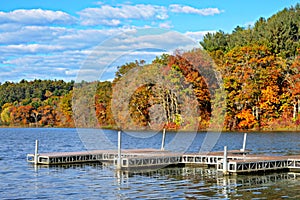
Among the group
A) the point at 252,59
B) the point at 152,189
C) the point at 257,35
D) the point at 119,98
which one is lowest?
the point at 152,189

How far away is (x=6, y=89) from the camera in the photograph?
13388cm

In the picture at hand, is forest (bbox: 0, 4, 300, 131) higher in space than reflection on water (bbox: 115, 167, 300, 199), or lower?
higher

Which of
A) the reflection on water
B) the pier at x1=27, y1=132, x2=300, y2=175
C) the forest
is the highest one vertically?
the forest

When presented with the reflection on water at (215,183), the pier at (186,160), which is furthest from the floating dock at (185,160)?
the reflection on water at (215,183)

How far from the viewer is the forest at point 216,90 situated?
1943 inches

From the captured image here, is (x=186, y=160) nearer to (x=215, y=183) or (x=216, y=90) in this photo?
(x=215, y=183)

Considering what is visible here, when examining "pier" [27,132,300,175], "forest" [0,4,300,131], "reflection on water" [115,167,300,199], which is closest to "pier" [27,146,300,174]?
"pier" [27,132,300,175]

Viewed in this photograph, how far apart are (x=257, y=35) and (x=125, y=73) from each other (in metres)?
31.3

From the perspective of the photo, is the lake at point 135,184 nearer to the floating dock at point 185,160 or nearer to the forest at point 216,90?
the floating dock at point 185,160

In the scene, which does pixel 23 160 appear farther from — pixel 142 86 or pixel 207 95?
pixel 207 95

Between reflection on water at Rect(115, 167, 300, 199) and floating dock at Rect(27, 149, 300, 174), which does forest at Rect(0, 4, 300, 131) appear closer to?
floating dock at Rect(27, 149, 300, 174)

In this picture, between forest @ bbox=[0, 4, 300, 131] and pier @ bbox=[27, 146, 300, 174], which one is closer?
pier @ bbox=[27, 146, 300, 174]

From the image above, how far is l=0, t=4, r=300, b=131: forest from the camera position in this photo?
4934 cm

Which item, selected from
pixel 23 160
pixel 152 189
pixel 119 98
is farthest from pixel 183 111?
pixel 152 189
